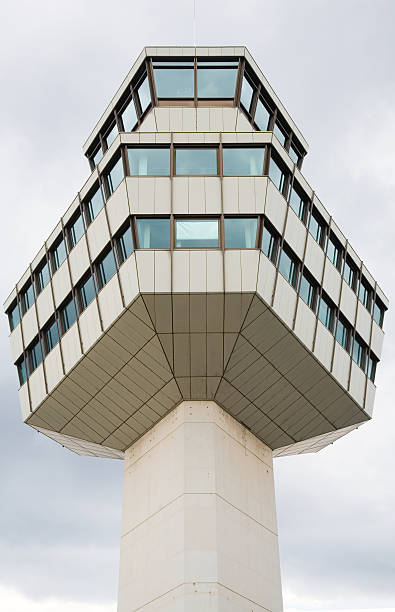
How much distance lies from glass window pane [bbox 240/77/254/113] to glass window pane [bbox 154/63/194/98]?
7.46 ft

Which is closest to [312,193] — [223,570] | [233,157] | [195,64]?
[233,157]

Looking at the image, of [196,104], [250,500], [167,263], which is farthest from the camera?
[196,104]

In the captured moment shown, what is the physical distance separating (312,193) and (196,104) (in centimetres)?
644

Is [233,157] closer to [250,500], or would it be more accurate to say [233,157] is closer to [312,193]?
[312,193]

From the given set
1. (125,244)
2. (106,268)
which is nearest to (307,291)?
(125,244)

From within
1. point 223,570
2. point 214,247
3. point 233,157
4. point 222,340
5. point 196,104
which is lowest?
point 223,570

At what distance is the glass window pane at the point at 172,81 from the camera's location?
3719cm

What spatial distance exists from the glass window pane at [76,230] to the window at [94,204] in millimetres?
692

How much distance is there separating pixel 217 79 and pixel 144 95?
10.9 feet

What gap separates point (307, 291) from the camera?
113ft

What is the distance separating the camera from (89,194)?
114 ft

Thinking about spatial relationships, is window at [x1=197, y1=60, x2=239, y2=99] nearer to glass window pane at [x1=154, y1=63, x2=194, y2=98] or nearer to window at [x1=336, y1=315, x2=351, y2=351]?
glass window pane at [x1=154, y1=63, x2=194, y2=98]

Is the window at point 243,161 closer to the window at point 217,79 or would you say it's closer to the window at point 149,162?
the window at point 149,162

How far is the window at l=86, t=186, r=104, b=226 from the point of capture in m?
33.9
